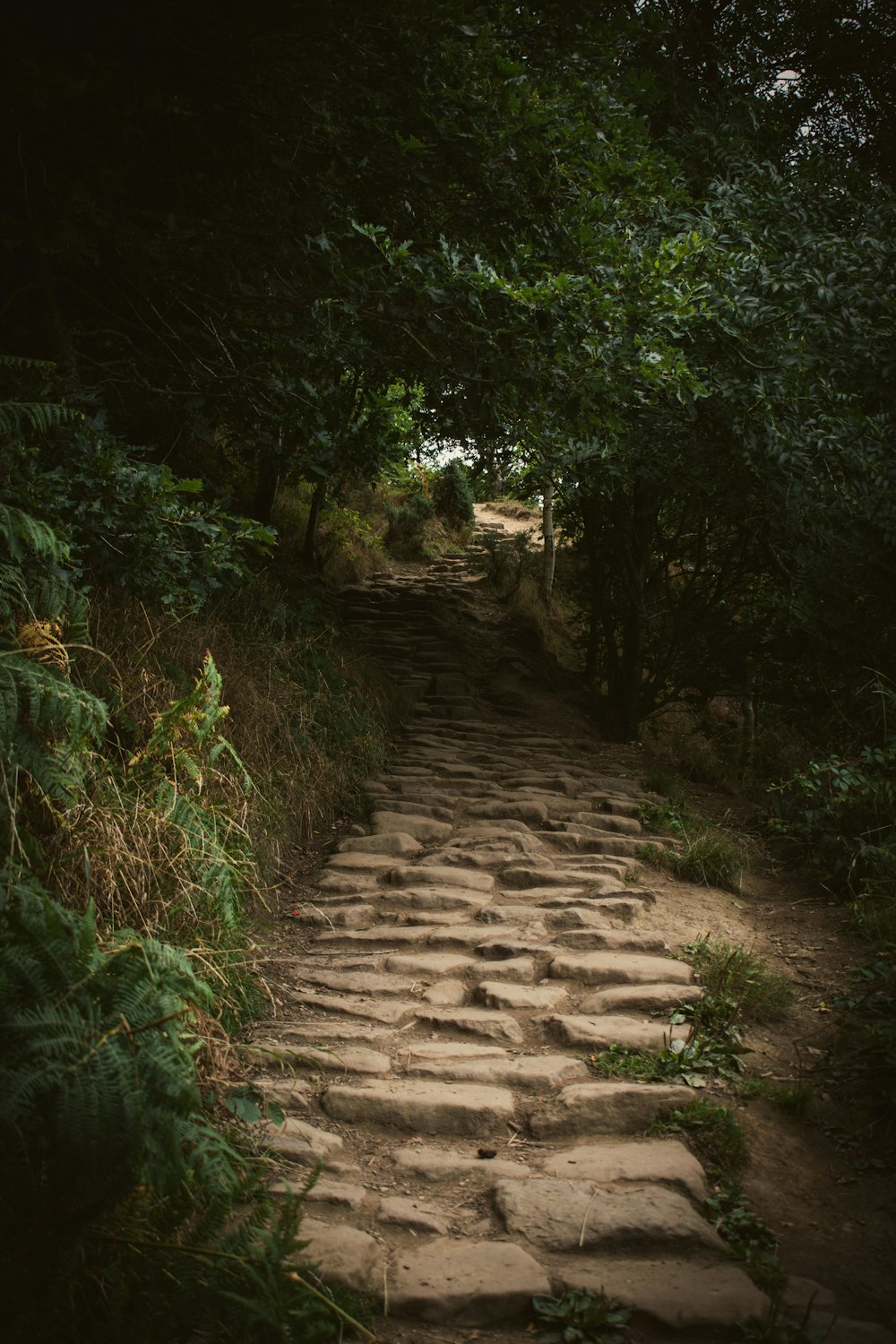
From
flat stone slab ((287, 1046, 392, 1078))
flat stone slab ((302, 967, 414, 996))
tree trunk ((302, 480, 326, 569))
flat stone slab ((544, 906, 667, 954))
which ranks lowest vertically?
flat stone slab ((287, 1046, 392, 1078))

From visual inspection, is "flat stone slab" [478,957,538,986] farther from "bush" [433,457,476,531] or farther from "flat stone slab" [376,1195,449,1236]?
"bush" [433,457,476,531]

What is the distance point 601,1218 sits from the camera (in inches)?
85.8

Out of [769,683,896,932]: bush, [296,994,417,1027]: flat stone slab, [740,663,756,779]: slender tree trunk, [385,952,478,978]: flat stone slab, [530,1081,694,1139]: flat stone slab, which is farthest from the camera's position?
[740,663,756,779]: slender tree trunk

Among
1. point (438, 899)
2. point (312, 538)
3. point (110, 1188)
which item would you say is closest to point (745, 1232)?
point (110, 1188)

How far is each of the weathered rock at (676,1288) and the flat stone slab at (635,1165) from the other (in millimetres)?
261

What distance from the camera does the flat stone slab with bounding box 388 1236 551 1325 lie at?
195 cm

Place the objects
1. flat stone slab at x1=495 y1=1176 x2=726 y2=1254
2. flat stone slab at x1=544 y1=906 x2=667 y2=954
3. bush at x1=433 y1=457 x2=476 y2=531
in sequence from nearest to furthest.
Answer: flat stone slab at x1=495 y1=1176 x2=726 y2=1254 → flat stone slab at x1=544 y1=906 x2=667 y2=954 → bush at x1=433 y1=457 x2=476 y2=531

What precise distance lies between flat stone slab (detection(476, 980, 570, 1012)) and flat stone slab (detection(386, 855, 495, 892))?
983mm

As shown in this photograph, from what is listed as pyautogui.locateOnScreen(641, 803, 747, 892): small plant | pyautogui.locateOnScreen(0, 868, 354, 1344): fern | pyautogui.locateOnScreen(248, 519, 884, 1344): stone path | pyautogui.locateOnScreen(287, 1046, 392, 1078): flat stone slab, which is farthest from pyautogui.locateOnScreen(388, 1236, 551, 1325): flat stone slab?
pyautogui.locateOnScreen(641, 803, 747, 892): small plant

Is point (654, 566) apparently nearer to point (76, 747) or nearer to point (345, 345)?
point (345, 345)

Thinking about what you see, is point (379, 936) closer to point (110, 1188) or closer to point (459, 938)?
point (459, 938)

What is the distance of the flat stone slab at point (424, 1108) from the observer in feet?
8.66

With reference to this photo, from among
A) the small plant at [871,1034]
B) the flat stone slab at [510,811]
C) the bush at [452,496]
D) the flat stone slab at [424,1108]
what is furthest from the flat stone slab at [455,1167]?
the bush at [452,496]

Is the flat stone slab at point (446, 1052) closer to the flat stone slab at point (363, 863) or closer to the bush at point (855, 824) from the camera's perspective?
the flat stone slab at point (363, 863)
